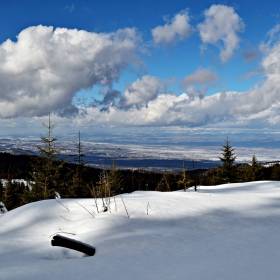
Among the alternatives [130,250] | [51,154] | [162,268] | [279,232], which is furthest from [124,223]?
[51,154]

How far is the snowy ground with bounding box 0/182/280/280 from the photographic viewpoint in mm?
2301

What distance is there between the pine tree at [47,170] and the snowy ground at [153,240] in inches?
469

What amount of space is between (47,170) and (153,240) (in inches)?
594

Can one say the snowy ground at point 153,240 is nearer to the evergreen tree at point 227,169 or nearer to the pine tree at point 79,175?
the pine tree at point 79,175

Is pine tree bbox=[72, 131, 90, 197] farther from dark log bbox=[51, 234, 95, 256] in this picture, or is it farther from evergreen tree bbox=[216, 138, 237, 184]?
dark log bbox=[51, 234, 95, 256]

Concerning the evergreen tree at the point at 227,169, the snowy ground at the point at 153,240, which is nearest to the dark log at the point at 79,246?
the snowy ground at the point at 153,240

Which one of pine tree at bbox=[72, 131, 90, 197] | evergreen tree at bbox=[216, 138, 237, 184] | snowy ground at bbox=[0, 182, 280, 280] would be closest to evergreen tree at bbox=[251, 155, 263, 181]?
evergreen tree at bbox=[216, 138, 237, 184]

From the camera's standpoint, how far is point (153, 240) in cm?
318

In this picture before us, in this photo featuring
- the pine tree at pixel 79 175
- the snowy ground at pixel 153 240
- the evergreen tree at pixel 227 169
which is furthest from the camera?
the evergreen tree at pixel 227 169

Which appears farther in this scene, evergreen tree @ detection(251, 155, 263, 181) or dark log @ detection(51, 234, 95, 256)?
evergreen tree @ detection(251, 155, 263, 181)

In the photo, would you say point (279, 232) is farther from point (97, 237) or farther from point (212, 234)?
point (97, 237)

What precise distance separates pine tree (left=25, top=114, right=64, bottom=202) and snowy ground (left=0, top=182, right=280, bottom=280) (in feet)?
39.1

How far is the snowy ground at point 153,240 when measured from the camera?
2.30 meters

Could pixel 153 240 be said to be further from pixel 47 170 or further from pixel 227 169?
pixel 227 169
